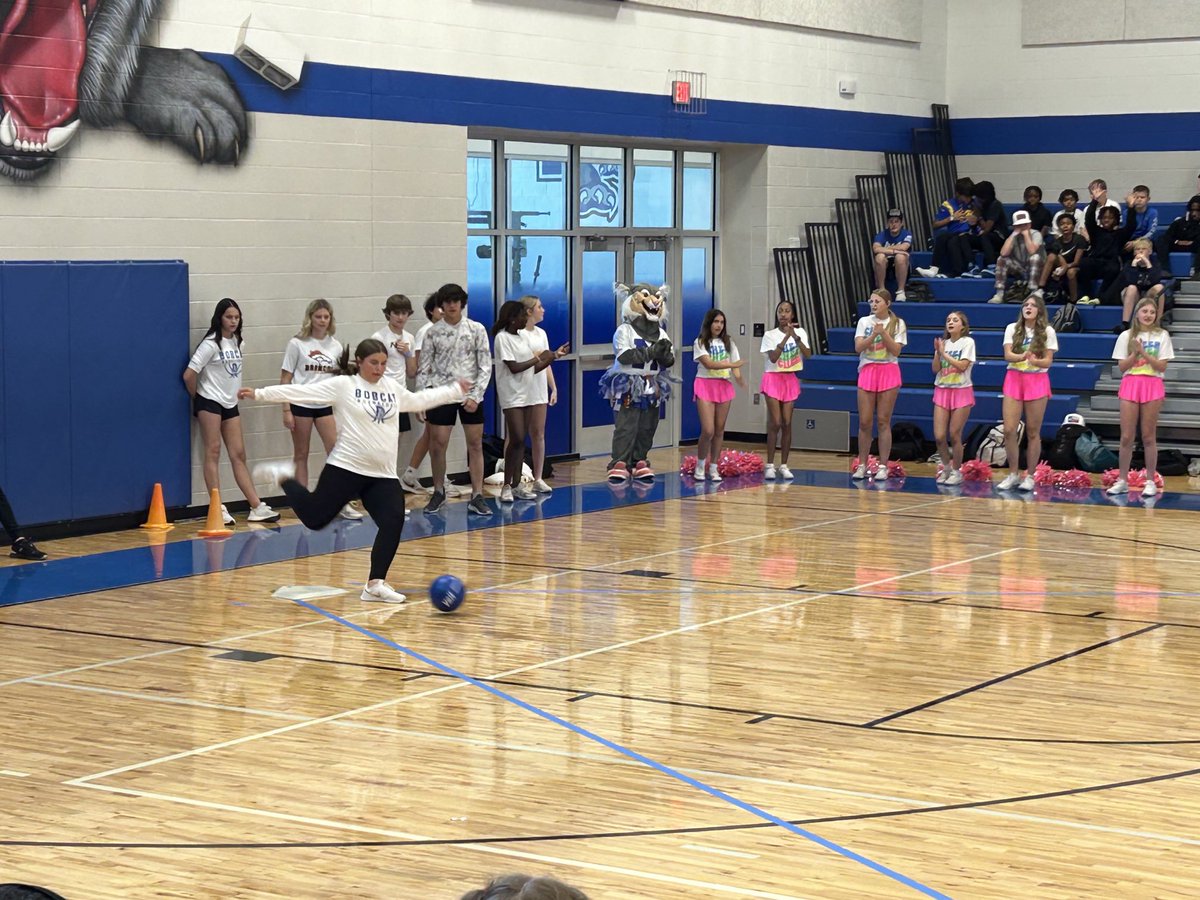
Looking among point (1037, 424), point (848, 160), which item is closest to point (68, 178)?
point (1037, 424)

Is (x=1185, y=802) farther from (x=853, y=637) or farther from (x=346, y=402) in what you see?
(x=346, y=402)

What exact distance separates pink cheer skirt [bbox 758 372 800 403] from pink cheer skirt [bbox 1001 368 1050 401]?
7.28ft

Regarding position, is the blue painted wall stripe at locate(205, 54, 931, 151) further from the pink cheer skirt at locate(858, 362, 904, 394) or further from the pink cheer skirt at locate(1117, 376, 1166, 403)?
the pink cheer skirt at locate(1117, 376, 1166, 403)

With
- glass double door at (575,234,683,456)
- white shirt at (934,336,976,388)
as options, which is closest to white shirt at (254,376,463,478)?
white shirt at (934,336,976,388)

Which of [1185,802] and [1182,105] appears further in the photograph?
[1182,105]

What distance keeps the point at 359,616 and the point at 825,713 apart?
11.5 ft

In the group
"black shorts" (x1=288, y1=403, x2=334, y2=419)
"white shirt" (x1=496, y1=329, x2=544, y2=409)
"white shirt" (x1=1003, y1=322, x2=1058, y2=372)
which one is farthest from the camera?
"white shirt" (x1=1003, y1=322, x2=1058, y2=372)

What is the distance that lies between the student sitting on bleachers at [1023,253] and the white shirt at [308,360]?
950cm

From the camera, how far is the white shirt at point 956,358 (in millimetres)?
16516

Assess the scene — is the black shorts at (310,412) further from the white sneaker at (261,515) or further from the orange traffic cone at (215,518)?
the orange traffic cone at (215,518)

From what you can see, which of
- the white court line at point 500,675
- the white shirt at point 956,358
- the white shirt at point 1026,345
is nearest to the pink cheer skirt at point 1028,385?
the white shirt at point 1026,345

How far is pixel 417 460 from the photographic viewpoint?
15.7 meters

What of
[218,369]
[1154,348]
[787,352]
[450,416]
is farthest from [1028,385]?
[218,369]

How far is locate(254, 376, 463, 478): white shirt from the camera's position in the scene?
1067 cm
